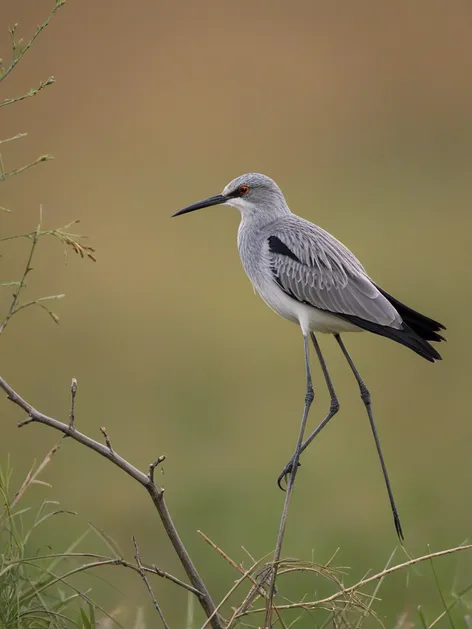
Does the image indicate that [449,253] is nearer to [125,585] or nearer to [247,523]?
[247,523]

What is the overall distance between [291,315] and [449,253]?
451 inches

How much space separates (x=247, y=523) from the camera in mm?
8859

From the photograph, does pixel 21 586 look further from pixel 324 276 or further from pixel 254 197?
pixel 254 197

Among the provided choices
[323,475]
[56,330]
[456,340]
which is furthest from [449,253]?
[323,475]

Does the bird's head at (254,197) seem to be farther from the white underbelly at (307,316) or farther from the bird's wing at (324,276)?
the white underbelly at (307,316)

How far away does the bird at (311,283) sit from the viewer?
478 centimetres

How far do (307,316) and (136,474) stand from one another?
2160 millimetres

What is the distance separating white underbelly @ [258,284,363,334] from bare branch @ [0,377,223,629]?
6.15 ft

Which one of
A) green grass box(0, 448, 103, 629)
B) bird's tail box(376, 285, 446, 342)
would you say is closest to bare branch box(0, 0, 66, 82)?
green grass box(0, 448, 103, 629)

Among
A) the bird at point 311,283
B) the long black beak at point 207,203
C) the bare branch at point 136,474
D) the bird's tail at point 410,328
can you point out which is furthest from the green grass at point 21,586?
the long black beak at point 207,203

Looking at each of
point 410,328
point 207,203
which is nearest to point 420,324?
point 410,328

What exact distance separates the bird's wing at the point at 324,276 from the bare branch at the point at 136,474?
185cm

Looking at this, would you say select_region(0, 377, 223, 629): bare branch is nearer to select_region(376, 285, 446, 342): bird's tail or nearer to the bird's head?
select_region(376, 285, 446, 342): bird's tail

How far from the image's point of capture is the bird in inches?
188
